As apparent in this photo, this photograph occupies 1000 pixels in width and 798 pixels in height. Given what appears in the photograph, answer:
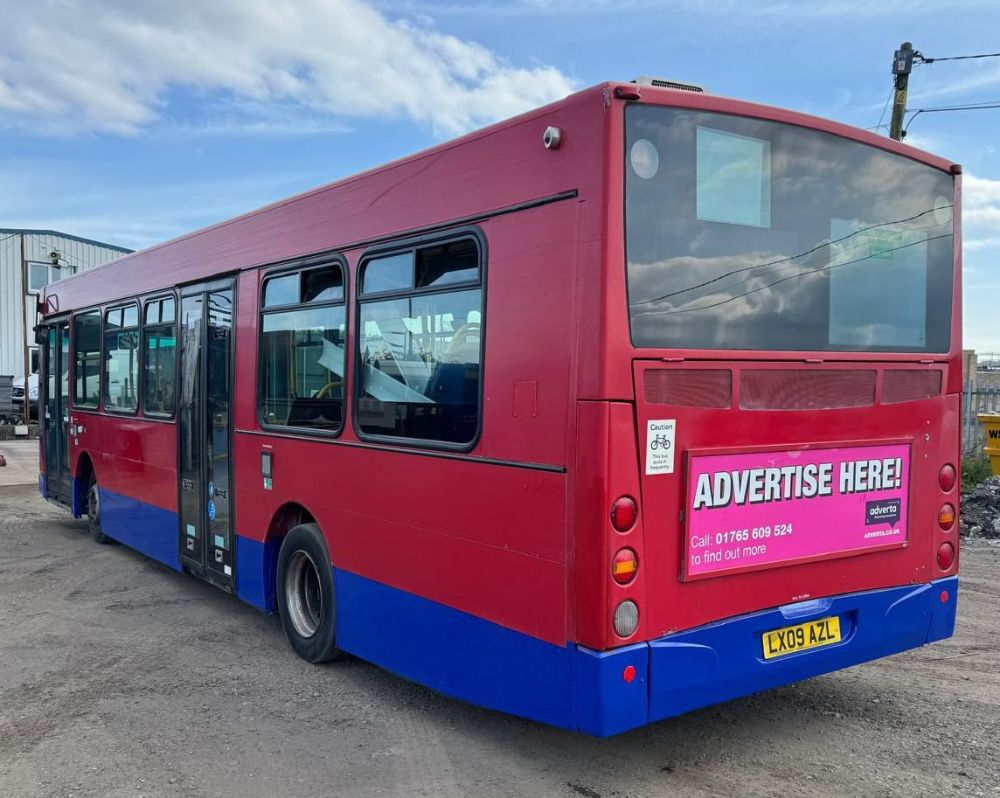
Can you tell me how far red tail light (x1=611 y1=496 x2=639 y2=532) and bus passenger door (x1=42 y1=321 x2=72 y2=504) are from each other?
27.7 ft

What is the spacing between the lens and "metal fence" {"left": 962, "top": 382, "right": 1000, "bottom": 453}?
1384cm

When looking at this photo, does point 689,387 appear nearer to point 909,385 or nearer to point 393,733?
point 909,385

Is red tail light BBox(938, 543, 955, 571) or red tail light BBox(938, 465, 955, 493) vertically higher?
red tail light BBox(938, 465, 955, 493)

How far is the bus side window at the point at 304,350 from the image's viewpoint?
16.8 ft

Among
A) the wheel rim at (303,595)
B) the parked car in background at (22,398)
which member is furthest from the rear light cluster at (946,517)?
the parked car in background at (22,398)

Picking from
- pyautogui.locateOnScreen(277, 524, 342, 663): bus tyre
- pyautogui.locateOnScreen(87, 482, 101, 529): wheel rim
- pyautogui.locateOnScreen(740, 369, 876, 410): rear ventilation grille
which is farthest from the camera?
pyautogui.locateOnScreen(87, 482, 101, 529): wheel rim

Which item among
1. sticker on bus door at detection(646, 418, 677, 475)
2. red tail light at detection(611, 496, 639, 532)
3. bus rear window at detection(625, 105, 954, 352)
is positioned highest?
bus rear window at detection(625, 105, 954, 352)

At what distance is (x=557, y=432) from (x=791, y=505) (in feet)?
3.92

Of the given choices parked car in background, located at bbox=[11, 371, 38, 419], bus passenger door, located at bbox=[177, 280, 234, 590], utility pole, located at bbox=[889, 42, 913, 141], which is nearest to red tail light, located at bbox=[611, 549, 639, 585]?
bus passenger door, located at bbox=[177, 280, 234, 590]

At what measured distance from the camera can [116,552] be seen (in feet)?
29.9

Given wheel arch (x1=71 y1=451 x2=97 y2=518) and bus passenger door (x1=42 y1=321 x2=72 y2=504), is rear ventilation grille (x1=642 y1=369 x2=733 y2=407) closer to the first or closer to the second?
wheel arch (x1=71 y1=451 x2=97 y2=518)

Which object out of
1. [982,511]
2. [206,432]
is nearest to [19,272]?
[206,432]

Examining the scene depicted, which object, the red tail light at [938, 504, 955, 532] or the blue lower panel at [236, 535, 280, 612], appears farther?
the blue lower panel at [236, 535, 280, 612]

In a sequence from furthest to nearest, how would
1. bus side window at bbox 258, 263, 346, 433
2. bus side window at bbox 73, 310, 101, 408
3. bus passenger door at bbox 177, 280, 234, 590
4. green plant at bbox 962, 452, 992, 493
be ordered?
green plant at bbox 962, 452, 992, 493 → bus side window at bbox 73, 310, 101, 408 → bus passenger door at bbox 177, 280, 234, 590 → bus side window at bbox 258, 263, 346, 433
